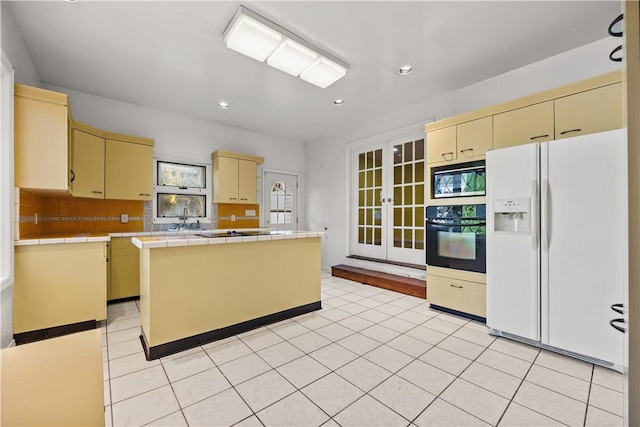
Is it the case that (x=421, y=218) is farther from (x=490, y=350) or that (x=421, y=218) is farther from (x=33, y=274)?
(x=33, y=274)

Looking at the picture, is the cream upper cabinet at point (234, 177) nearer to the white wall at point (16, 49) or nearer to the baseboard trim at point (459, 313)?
the white wall at point (16, 49)

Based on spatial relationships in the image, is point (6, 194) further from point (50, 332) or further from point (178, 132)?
point (178, 132)

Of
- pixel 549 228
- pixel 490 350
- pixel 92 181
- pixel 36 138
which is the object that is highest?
pixel 36 138

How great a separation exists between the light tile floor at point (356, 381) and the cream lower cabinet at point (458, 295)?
212 millimetres

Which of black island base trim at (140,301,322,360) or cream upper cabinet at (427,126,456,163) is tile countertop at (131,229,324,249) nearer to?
black island base trim at (140,301,322,360)

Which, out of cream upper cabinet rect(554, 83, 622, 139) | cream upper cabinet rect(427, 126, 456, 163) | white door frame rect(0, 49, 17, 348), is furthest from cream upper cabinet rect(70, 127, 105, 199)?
Result: cream upper cabinet rect(554, 83, 622, 139)

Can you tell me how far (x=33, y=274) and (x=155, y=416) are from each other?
198 centimetres

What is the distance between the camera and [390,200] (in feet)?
15.1

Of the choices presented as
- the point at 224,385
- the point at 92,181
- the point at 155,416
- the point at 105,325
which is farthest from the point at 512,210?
the point at 92,181

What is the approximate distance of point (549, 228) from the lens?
2.31m

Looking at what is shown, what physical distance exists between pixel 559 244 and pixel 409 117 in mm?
2708

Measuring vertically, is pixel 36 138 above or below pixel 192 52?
below

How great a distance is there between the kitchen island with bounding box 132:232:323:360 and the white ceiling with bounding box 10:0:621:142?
1.89m

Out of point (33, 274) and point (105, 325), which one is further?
point (105, 325)
